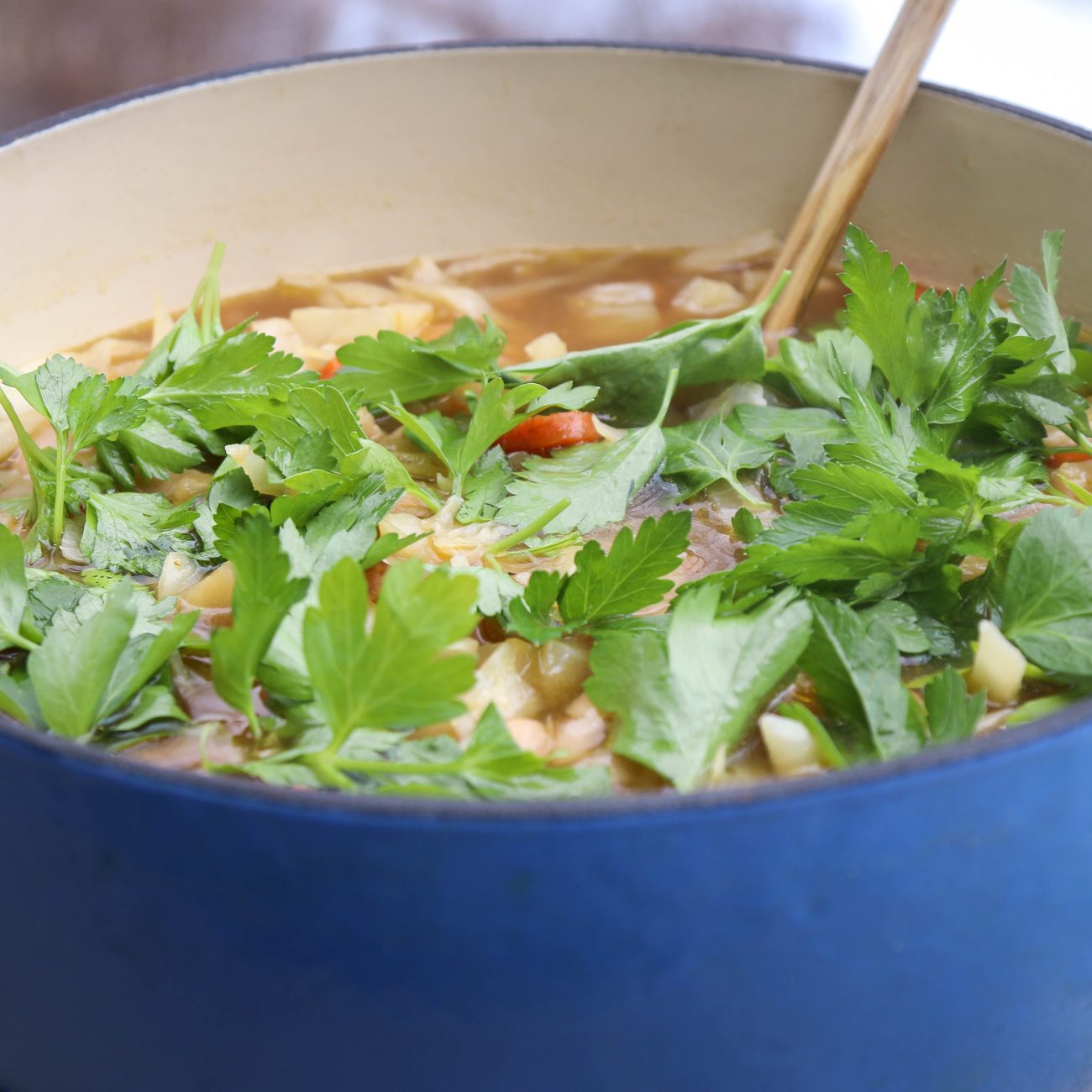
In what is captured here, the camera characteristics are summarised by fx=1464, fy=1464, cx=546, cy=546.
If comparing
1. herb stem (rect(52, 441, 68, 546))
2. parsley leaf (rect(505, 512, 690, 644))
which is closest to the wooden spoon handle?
parsley leaf (rect(505, 512, 690, 644))

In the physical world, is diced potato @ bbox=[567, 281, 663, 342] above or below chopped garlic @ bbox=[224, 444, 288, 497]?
above

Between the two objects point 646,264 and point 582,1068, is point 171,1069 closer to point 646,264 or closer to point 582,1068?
point 582,1068

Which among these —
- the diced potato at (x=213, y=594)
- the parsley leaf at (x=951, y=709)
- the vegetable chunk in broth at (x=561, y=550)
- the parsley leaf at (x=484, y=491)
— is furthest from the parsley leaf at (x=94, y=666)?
the parsley leaf at (x=951, y=709)

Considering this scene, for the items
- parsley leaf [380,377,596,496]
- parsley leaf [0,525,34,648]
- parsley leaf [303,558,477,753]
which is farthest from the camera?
parsley leaf [380,377,596,496]

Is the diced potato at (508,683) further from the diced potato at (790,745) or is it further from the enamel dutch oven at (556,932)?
the enamel dutch oven at (556,932)

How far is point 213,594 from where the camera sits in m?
1.21

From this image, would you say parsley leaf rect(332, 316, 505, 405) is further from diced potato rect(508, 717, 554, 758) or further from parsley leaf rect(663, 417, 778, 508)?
diced potato rect(508, 717, 554, 758)

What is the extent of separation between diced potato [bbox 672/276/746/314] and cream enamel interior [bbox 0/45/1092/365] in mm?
157

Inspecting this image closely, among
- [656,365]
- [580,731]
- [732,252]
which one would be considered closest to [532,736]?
[580,731]

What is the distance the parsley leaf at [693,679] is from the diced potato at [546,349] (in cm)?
76

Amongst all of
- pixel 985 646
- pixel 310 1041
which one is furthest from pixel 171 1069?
pixel 985 646

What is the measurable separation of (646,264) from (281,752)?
1210 millimetres

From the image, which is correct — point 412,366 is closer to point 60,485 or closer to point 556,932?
point 60,485

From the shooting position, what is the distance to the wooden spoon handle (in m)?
1.79
